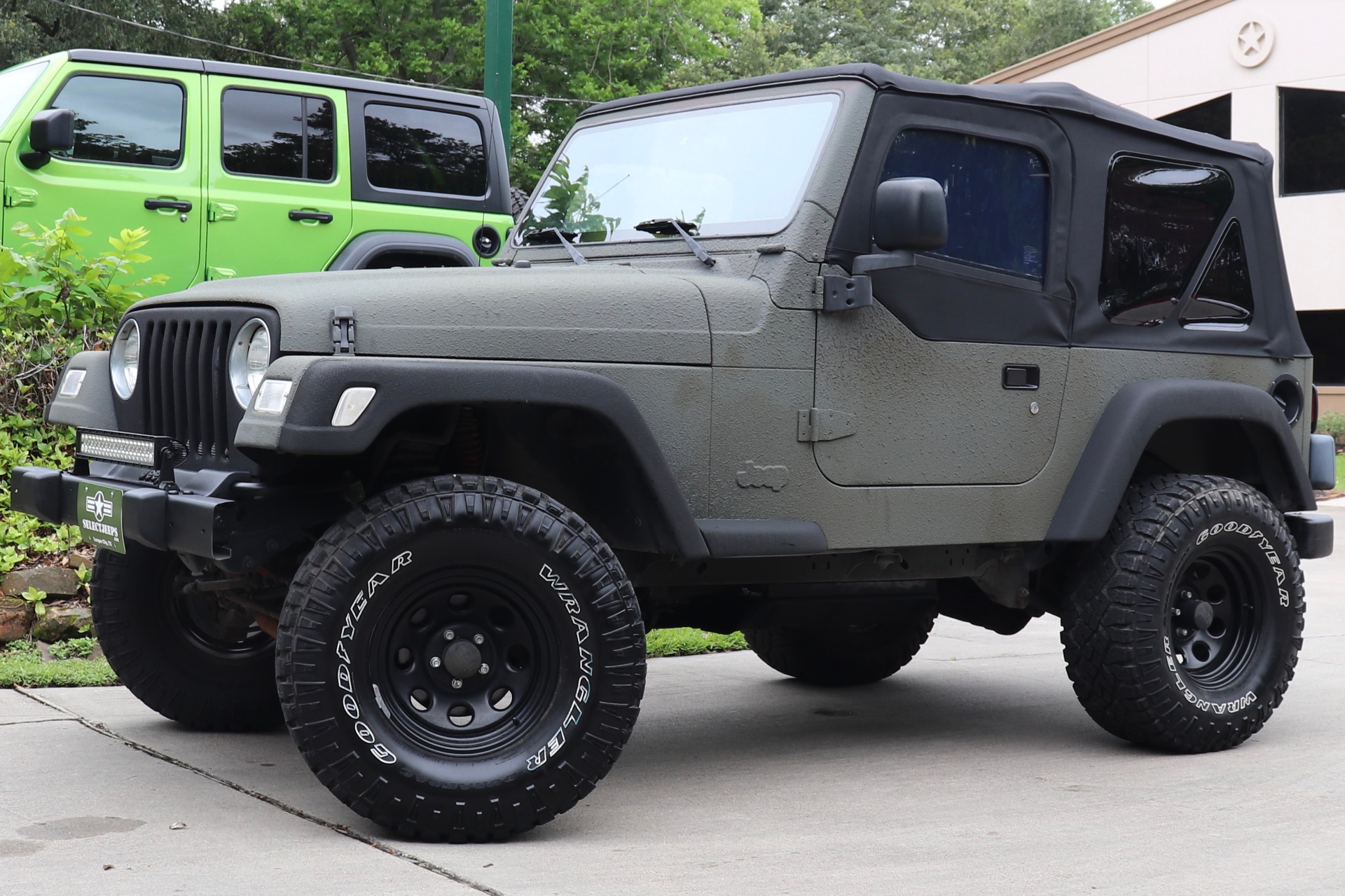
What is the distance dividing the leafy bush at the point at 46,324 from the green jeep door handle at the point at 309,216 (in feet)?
5.81

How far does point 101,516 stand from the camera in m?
4.32

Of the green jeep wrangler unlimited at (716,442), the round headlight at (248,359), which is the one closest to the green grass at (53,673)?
the green jeep wrangler unlimited at (716,442)

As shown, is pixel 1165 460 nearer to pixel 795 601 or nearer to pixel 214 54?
pixel 795 601

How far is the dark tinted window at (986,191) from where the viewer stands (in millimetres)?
4910

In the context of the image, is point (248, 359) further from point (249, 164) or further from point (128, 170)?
point (249, 164)

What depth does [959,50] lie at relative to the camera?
56.6 metres

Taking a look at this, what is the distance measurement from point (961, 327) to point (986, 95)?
31.6 inches

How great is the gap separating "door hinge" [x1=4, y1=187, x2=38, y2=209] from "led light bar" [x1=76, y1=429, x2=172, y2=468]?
4.37m

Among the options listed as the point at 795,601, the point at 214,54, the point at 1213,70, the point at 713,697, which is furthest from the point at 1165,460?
the point at 214,54

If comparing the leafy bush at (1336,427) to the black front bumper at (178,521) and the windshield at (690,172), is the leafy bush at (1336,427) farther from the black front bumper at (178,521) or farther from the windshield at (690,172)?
the black front bumper at (178,521)

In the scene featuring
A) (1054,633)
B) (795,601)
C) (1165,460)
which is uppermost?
(1165,460)

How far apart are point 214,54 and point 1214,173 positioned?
88.7 feet

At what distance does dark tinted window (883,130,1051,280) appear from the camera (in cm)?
491

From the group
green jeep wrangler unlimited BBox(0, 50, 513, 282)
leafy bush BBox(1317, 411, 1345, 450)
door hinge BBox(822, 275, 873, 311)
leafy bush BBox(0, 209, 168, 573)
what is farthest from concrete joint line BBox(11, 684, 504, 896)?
leafy bush BBox(1317, 411, 1345, 450)
